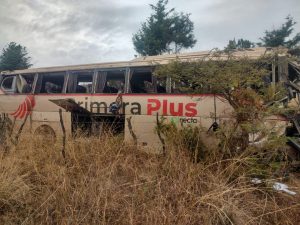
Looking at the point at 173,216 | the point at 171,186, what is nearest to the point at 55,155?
the point at 171,186

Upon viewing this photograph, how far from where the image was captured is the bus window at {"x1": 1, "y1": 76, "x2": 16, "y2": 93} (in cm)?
1045

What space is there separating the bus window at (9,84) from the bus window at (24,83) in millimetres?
221

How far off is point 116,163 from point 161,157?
2.78ft

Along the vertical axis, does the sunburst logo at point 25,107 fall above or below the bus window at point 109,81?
below

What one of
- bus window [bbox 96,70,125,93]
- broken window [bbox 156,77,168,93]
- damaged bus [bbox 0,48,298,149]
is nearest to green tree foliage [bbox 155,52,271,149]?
damaged bus [bbox 0,48,298,149]

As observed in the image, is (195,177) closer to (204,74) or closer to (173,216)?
(173,216)

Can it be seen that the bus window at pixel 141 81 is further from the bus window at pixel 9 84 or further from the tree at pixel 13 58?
the tree at pixel 13 58

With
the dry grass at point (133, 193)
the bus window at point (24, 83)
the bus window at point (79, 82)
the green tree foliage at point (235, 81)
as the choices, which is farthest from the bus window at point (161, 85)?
the bus window at point (24, 83)

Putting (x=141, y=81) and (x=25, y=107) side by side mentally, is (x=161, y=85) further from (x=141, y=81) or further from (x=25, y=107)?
(x=25, y=107)

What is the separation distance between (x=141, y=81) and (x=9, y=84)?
5258 millimetres

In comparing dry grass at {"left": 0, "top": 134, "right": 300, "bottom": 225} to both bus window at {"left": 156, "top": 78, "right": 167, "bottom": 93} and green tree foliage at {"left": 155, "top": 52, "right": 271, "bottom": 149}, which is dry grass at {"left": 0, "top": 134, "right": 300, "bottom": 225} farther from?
bus window at {"left": 156, "top": 78, "right": 167, "bottom": 93}

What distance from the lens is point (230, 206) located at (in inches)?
145

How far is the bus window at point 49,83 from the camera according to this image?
9939 millimetres

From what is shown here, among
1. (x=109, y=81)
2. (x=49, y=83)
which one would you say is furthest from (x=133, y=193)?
(x=49, y=83)
